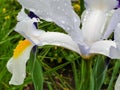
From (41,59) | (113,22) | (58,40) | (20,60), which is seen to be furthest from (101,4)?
(41,59)

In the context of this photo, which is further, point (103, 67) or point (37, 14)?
point (103, 67)

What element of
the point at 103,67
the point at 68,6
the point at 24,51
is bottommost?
the point at 103,67

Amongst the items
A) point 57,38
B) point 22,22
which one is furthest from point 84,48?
point 22,22

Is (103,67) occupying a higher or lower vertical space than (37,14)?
lower

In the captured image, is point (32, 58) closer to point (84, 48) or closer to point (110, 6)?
point (84, 48)

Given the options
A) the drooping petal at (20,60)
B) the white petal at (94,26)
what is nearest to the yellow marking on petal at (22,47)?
the drooping petal at (20,60)

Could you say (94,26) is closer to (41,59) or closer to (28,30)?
(28,30)
